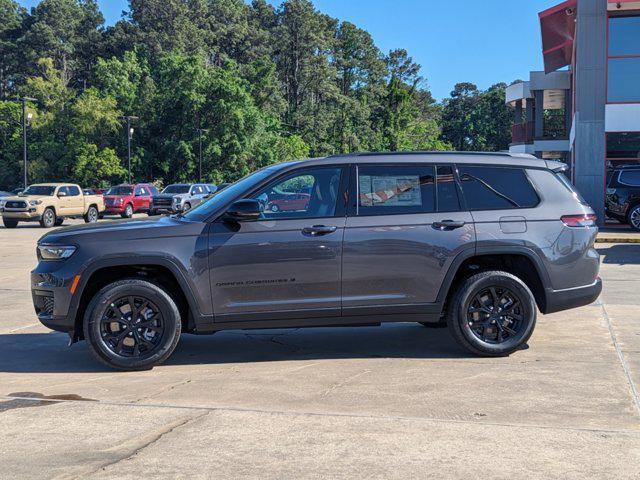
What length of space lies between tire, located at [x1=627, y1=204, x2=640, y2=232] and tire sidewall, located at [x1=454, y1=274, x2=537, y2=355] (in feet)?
56.9

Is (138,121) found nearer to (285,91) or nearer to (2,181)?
(2,181)

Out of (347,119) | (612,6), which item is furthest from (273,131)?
(612,6)

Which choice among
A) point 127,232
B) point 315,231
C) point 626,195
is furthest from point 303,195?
point 626,195

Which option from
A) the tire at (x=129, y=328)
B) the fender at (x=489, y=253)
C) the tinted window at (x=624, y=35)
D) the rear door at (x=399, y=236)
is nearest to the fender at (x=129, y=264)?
the tire at (x=129, y=328)

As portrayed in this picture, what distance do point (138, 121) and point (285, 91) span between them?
3766 cm

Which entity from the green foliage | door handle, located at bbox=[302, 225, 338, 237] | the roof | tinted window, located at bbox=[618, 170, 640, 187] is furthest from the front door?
the green foliage

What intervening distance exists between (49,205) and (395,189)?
86.1 ft

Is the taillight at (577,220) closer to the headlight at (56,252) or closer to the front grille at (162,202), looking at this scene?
the headlight at (56,252)

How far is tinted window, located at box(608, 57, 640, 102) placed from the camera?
24688 millimetres

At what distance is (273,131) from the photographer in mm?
81562

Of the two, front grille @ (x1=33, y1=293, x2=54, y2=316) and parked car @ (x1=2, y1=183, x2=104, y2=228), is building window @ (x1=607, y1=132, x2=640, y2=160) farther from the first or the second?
front grille @ (x1=33, y1=293, x2=54, y2=316)

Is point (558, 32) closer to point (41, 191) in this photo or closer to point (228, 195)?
point (41, 191)

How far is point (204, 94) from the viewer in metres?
69.9

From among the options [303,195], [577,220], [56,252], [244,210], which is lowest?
[56,252]
